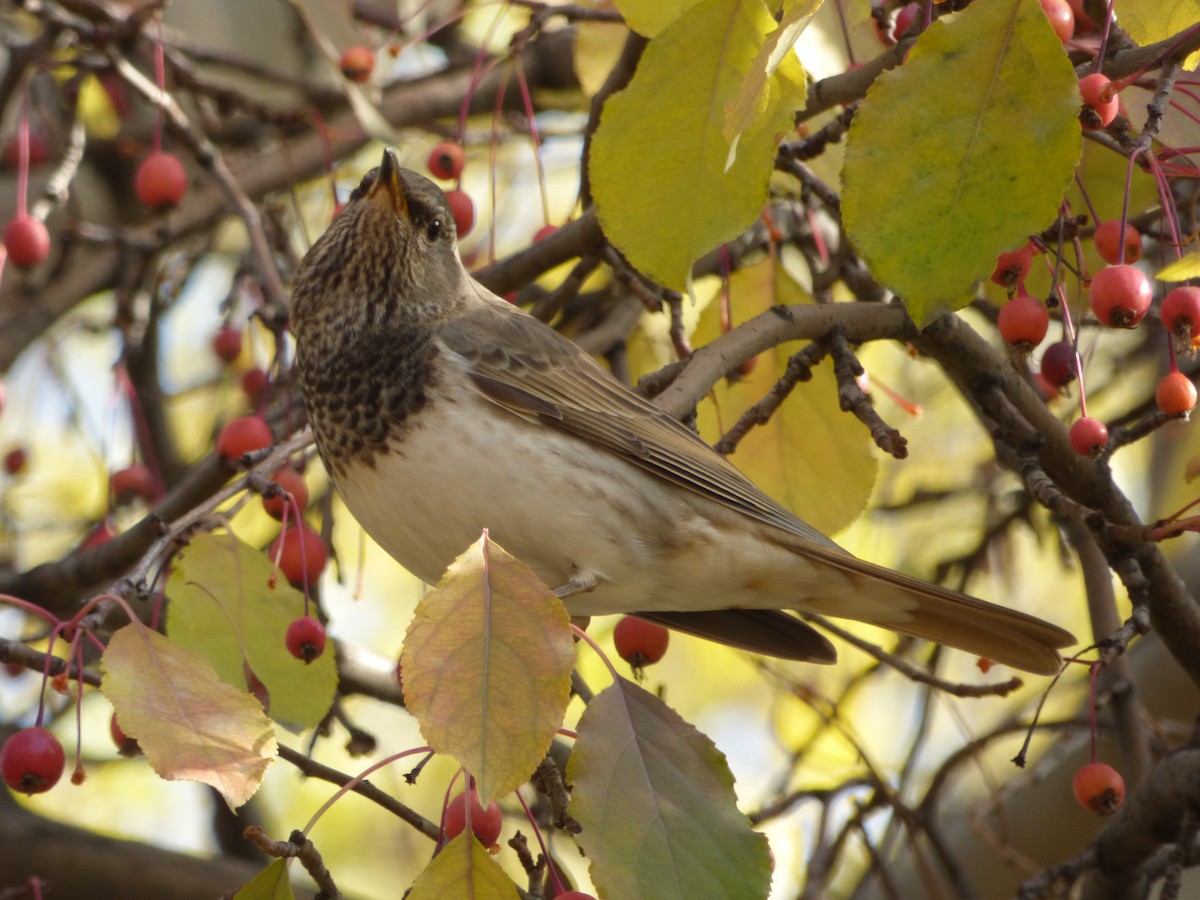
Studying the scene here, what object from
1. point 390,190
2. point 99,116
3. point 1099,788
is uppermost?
point 99,116

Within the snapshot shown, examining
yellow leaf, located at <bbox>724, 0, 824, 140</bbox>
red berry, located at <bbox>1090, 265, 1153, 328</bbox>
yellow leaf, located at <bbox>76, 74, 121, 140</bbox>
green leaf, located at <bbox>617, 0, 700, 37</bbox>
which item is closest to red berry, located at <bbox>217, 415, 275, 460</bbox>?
green leaf, located at <bbox>617, 0, 700, 37</bbox>

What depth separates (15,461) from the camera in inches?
200

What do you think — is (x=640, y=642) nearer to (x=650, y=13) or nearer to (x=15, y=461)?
(x=650, y=13)

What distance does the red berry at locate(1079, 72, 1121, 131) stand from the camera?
7.83ft

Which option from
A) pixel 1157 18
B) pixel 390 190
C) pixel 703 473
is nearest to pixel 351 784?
pixel 703 473

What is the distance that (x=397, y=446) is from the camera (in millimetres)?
3123

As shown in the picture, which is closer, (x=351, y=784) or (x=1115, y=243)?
(x=351, y=784)

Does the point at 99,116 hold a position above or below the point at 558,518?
above

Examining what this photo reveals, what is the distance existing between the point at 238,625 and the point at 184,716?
27.8 inches

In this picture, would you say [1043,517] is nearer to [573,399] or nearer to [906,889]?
[906,889]

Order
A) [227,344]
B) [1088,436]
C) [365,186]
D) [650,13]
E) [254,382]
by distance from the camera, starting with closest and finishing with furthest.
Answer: [650,13], [1088,436], [365,186], [254,382], [227,344]

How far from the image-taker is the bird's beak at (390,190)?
3.51 m

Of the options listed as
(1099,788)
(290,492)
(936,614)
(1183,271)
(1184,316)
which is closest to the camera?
(1183,271)

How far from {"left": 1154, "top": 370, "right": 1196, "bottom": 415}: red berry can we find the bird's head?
172cm
